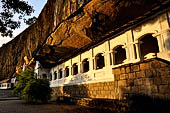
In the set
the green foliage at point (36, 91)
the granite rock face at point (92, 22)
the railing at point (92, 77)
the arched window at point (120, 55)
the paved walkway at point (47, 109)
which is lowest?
the paved walkway at point (47, 109)

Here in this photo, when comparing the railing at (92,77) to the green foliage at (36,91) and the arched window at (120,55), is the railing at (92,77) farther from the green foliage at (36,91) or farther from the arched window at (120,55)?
the green foliage at (36,91)

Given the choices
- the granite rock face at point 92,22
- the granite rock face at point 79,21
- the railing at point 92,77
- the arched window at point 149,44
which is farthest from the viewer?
the arched window at point 149,44

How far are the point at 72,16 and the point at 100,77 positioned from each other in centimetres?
469

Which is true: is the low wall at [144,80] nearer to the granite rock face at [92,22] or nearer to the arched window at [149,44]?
the granite rock face at [92,22]

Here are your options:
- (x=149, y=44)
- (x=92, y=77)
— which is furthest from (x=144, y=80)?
(x=149, y=44)

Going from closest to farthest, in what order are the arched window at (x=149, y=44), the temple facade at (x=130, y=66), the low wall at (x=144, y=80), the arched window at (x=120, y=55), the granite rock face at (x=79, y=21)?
the low wall at (x=144, y=80) → the temple facade at (x=130, y=66) → the granite rock face at (x=79, y=21) → the arched window at (x=149, y=44) → the arched window at (x=120, y=55)

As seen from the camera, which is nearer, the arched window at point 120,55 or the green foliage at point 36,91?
the green foliage at point 36,91

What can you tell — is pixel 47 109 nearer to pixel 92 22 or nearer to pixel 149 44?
pixel 92 22

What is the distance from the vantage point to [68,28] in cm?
923

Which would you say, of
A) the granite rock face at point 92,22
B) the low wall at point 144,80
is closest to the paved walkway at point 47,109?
the low wall at point 144,80

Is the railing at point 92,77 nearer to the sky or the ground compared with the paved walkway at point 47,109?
nearer to the sky

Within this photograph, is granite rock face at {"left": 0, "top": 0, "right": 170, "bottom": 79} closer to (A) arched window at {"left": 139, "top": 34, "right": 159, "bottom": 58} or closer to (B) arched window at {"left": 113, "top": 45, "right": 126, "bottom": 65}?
(B) arched window at {"left": 113, "top": 45, "right": 126, "bottom": 65}

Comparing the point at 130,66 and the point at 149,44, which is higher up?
the point at 149,44

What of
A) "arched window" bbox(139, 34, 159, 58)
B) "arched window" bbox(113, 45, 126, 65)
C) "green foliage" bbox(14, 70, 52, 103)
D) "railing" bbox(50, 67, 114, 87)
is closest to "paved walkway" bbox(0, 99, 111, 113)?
"green foliage" bbox(14, 70, 52, 103)
